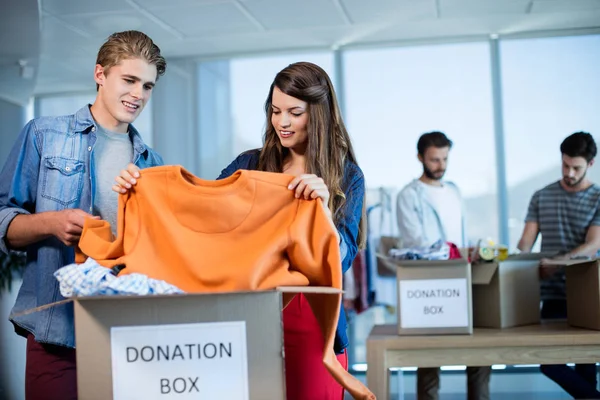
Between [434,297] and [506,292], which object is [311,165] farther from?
[506,292]

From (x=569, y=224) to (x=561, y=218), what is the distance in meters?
0.05

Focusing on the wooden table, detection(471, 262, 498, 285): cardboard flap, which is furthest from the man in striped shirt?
the wooden table

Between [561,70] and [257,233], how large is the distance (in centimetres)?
510

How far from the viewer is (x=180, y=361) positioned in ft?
3.87

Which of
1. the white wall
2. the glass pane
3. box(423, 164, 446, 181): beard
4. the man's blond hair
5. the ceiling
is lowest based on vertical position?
the white wall

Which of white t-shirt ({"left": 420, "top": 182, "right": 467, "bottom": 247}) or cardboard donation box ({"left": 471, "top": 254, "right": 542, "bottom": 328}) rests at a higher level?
white t-shirt ({"left": 420, "top": 182, "right": 467, "bottom": 247})

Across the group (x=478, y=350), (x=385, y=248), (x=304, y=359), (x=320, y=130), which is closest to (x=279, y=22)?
(x=385, y=248)

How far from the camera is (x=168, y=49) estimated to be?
621 cm

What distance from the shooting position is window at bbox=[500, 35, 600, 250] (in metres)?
5.85

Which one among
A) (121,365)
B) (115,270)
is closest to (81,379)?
(121,365)

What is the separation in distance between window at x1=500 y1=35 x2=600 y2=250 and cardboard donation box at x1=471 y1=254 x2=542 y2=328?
128 inches

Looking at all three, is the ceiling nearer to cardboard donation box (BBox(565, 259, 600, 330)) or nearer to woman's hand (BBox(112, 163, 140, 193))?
cardboard donation box (BBox(565, 259, 600, 330))

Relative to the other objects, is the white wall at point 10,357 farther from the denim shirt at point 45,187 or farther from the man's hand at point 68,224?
the man's hand at point 68,224

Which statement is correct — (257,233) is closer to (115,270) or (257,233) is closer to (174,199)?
(174,199)
